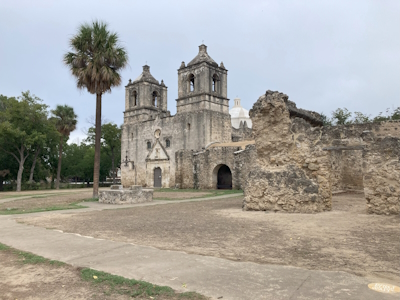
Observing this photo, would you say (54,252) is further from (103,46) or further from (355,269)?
(103,46)

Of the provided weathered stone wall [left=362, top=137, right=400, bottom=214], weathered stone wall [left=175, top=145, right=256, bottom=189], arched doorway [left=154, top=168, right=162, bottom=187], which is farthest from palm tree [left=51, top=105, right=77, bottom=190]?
weathered stone wall [left=362, top=137, right=400, bottom=214]

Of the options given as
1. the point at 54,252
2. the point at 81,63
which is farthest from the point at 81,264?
the point at 81,63

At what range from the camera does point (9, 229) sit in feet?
25.3

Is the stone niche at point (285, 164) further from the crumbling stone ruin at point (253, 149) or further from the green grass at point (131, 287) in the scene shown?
the green grass at point (131, 287)

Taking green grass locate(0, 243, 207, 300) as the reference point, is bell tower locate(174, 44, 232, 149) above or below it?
above

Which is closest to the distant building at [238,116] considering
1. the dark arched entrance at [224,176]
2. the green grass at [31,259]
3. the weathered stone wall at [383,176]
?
the dark arched entrance at [224,176]

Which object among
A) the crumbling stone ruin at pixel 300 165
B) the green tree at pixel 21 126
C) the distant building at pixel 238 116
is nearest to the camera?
the crumbling stone ruin at pixel 300 165

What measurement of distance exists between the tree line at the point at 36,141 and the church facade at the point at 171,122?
684 cm

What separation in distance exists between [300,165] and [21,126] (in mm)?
27978

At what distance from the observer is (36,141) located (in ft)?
98.5

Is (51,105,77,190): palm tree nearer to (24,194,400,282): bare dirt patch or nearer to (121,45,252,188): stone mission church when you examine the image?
(121,45,252,188): stone mission church

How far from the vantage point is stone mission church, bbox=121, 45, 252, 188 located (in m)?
31.1

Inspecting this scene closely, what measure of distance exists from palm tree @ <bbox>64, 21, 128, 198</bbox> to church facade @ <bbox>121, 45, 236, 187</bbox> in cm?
1465

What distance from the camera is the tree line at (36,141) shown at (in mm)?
29703
